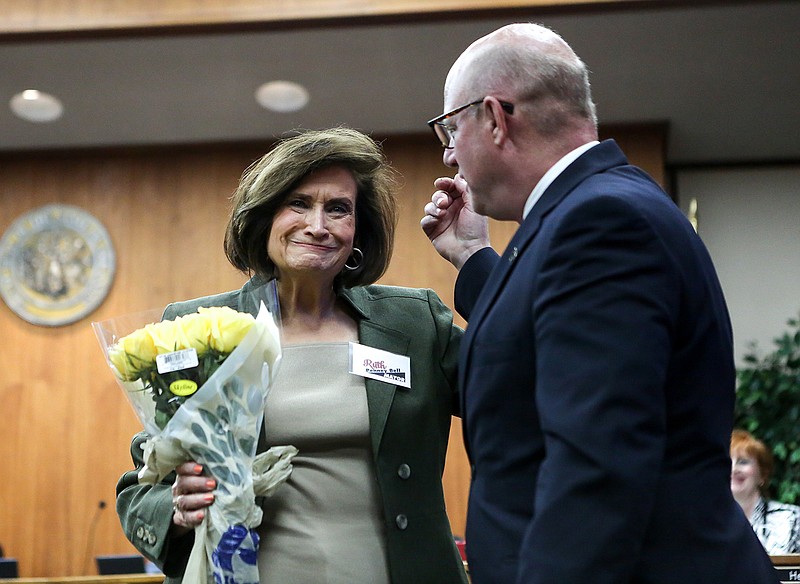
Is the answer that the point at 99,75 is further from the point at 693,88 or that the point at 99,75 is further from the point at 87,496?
the point at 693,88

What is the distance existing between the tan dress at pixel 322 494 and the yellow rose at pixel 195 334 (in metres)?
0.33

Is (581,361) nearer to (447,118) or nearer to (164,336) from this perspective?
(447,118)

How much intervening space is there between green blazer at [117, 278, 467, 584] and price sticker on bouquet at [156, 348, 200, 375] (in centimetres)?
35

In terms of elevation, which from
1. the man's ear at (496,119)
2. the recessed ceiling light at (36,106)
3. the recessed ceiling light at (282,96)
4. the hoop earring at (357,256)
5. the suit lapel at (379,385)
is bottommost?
the suit lapel at (379,385)

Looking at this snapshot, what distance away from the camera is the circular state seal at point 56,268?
7.56 metres

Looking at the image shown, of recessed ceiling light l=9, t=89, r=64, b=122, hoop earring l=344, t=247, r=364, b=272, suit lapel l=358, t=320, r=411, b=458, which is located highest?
recessed ceiling light l=9, t=89, r=64, b=122

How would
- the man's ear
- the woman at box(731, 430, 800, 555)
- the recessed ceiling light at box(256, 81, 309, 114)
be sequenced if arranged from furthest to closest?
the recessed ceiling light at box(256, 81, 309, 114)
the woman at box(731, 430, 800, 555)
the man's ear

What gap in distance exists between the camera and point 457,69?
170cm

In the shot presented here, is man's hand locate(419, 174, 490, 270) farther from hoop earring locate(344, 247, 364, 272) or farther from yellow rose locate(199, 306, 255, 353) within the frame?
yellow rose locate(199, 306, 255, 353)

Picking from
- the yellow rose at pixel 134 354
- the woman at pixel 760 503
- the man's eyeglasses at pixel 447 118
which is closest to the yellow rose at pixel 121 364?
the yellow rose at pixel 134 354

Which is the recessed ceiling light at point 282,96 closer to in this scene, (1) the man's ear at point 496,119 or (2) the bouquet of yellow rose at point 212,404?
(2) the bouquet of yellow rose at point 212,404

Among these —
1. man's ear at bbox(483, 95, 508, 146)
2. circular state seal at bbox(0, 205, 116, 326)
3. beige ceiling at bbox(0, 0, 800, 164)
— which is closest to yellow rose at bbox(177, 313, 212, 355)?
man's ear at bbox(483, 95, 508, 146)

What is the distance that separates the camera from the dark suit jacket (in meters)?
1.24

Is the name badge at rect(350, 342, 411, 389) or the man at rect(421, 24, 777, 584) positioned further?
the name badge at rect(350, 342, 411, 389)
